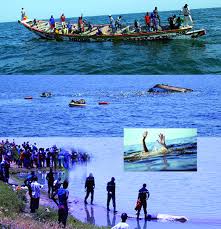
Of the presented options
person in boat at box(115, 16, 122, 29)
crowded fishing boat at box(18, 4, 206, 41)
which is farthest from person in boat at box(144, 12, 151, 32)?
person in boat at box(115, 16, 122, 29)

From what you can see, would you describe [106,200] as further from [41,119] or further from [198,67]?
[198,67]

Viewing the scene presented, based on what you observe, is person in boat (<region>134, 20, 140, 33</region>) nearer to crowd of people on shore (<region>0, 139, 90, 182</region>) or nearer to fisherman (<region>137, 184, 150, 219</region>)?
crowd of people on shore (<region>0, 139, 90, 182</region>)

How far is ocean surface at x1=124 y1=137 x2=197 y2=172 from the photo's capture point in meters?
8.92

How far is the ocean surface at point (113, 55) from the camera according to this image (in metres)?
9.55

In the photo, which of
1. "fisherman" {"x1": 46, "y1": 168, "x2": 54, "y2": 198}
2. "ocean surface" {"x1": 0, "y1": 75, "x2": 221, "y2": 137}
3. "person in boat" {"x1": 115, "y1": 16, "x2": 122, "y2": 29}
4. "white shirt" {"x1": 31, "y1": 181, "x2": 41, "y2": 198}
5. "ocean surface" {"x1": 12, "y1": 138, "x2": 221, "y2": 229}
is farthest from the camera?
"person in boat" {"x1": 115, "y1": 16, "x2": 122, "y2": 29}

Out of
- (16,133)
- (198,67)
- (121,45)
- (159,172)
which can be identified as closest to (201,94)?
(198,67)

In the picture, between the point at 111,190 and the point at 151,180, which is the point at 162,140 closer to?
the point at 151,180

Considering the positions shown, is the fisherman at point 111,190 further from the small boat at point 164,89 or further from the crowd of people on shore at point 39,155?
the small boat at point 164,89

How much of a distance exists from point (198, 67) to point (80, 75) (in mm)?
1631

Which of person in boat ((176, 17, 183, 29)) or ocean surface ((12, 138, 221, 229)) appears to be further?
person in boat ((176, 17, 183, 29))

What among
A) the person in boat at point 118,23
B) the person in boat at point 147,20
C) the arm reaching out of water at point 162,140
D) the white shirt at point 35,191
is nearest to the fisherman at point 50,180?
the white shirt at point 35,191

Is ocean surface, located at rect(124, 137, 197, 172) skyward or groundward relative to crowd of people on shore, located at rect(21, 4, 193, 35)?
groundward

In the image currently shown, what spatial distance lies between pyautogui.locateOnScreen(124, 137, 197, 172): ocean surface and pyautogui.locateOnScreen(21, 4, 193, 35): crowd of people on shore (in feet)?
6.87

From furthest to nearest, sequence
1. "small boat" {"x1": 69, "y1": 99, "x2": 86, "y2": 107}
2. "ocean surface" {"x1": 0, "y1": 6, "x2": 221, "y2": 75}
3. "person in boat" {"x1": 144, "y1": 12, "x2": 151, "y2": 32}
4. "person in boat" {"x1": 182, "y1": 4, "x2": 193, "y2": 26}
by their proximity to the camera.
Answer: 1. "person in boat" {"x1": 182, "y1": 4, "x2": 193, "y2": 26}
2. "person in boat" {"x1": 144, "y1": 12, "x2": 151, "y2": 32}
3. "ocean surface" {"x1": 0, "y1": 6, "x2": 221, "y2": 75}
4. "small boat" {"x1": 69, "y1": 99, "x2": 86, "y2": 107}
